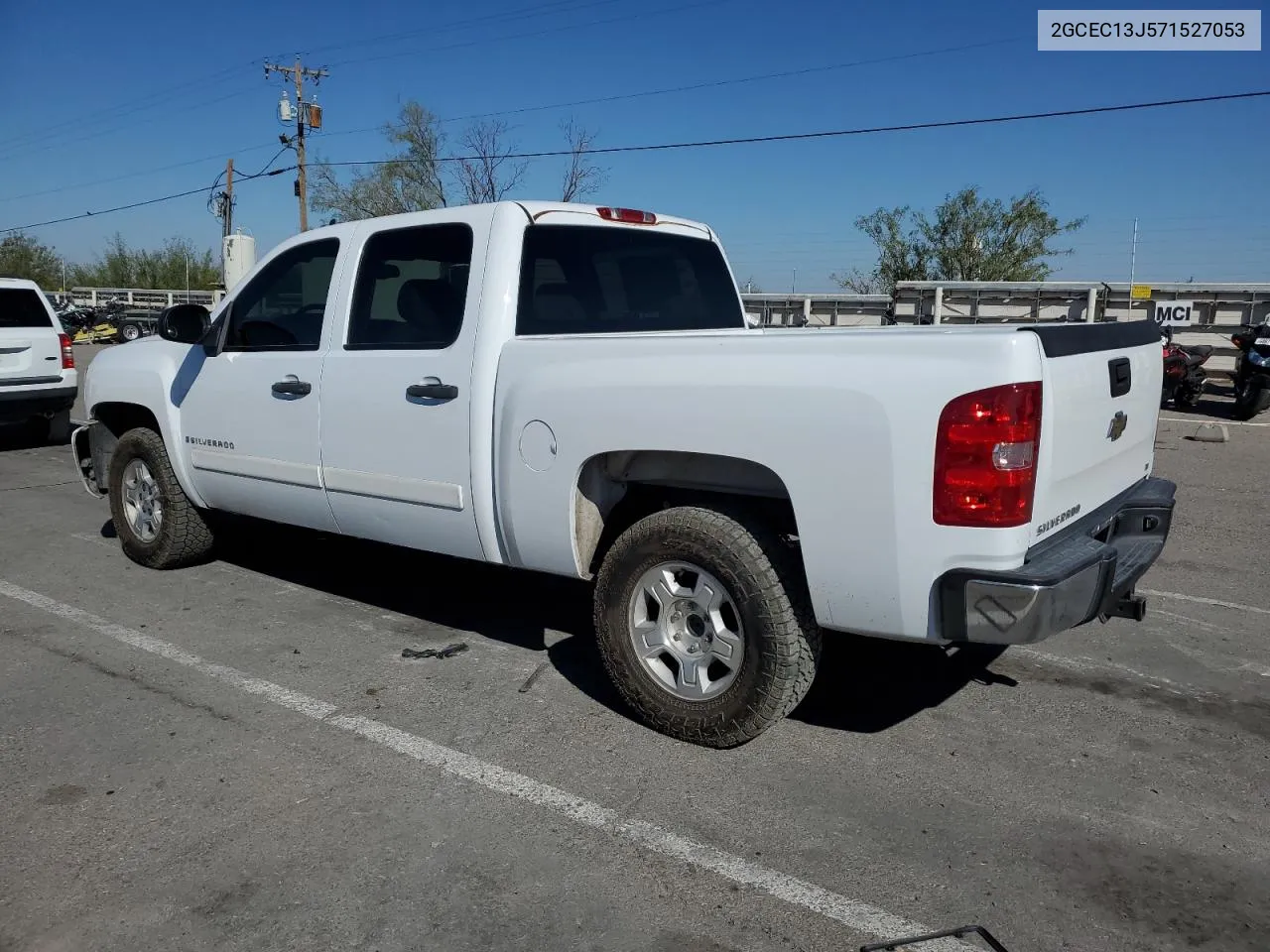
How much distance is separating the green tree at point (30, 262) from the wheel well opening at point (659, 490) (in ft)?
254

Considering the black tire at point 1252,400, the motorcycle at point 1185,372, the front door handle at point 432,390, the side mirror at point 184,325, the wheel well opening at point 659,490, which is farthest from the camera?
the motorcycle at point 1185,372

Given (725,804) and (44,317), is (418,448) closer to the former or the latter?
(725,804)

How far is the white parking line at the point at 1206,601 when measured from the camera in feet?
18.0

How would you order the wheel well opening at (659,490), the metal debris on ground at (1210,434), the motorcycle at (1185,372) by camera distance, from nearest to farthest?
the wheel well opening at (659,490) → the metal debris on ground at (1210,434) → the motorcycle at (1185,372)

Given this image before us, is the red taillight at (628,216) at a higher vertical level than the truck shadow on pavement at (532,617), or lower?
higher

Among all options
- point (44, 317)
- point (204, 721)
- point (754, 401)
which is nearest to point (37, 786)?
point (204, 721)

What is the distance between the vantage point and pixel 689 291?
5266 millimetres

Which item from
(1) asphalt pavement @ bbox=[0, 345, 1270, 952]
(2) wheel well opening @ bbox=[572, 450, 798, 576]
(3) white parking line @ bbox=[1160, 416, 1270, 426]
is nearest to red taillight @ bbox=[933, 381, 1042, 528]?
(2) wheel well opening @ bbox=[572, 450, 798, 576]

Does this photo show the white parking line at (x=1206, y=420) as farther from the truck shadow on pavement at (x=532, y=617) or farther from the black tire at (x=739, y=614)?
the black tire at (x=739, y=614)

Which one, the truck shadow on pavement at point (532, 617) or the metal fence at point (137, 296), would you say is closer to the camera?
the truck shadow on pavement at point (532, 617)

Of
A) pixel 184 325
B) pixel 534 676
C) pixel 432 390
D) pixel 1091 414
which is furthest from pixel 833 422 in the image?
pixel 184 325

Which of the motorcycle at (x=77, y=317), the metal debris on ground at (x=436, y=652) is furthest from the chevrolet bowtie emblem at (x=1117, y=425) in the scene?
the motorcycle at (x=77, y=317)

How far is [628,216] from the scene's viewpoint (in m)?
4.98

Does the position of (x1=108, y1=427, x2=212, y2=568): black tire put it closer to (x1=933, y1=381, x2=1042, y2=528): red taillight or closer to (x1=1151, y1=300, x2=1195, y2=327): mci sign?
(x1=933, y1=381, x2=1042, y2=528): red taillight
